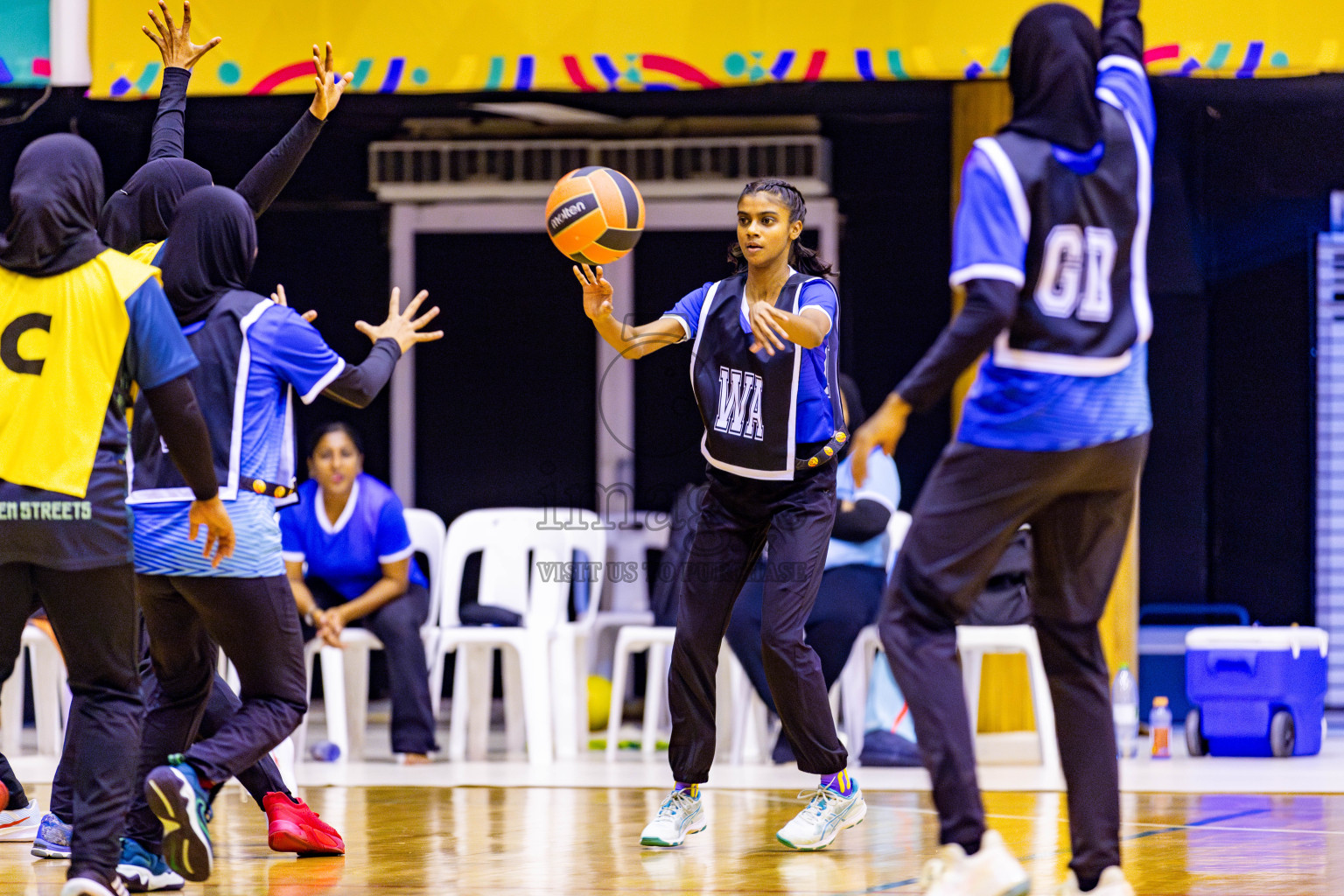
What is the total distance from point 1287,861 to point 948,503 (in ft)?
6.10

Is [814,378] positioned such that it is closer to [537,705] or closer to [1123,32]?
[1123,32]

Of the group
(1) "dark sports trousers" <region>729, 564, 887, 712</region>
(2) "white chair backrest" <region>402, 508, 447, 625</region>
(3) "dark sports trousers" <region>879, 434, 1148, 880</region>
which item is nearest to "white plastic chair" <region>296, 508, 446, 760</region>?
(2) "white chair backrest" <region>402, 508, 447, 625</region>

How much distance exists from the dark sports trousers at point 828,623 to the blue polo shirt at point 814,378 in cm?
214

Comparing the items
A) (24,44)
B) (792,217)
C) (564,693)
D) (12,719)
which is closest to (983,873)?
(792,217)

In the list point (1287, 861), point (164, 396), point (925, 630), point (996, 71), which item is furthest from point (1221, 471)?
point (164, 396)

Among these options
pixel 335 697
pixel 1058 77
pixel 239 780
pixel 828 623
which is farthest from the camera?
pixel 335 697

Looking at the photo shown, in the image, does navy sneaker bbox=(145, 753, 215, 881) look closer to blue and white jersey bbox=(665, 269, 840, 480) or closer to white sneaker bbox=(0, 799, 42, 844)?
white sneaker bbox=(0, 799, 42, 844)

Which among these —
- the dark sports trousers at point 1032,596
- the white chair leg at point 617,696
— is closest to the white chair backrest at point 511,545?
the white chair leg at point 617,696

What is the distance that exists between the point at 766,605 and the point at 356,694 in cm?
338

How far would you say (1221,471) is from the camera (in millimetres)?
8844

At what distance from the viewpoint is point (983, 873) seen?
3.49 m

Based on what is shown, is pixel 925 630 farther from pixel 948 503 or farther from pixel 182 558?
pixel 182 558

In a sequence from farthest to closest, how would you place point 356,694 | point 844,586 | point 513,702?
point 513,702, point 356,694, point 844,586

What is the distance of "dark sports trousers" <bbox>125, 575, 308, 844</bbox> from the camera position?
433cm
